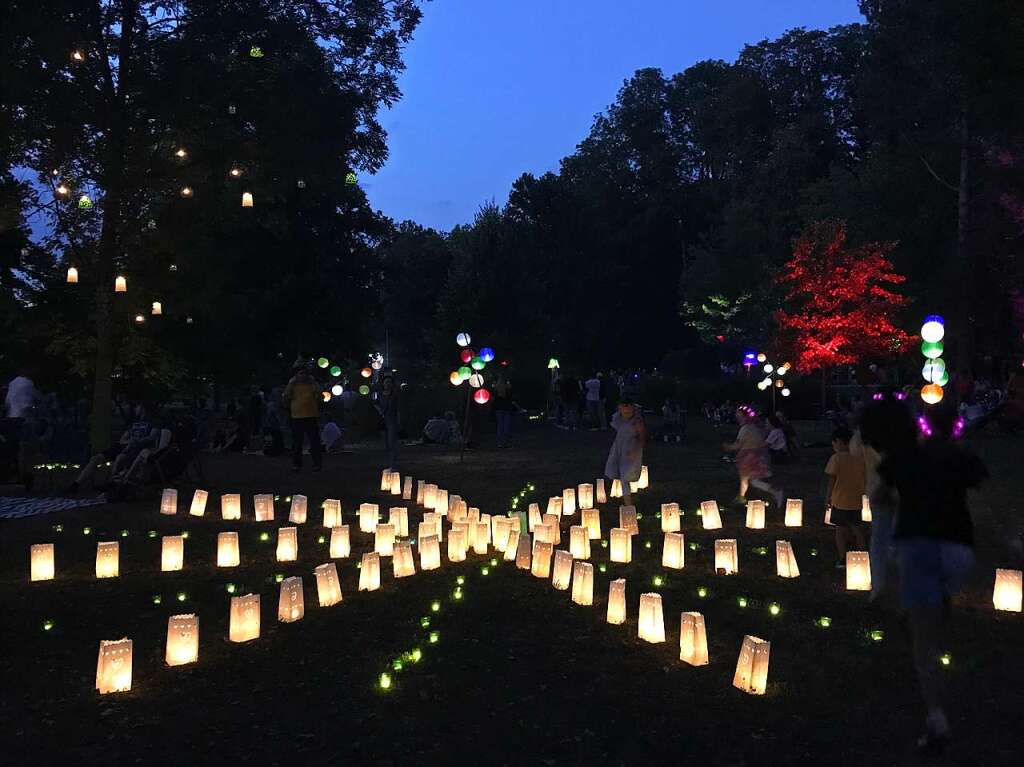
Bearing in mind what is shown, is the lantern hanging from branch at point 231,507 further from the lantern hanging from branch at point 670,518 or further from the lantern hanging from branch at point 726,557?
the lantern hanging from branch at point 726,557

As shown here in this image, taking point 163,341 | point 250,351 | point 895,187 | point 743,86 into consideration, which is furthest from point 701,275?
point 163,341

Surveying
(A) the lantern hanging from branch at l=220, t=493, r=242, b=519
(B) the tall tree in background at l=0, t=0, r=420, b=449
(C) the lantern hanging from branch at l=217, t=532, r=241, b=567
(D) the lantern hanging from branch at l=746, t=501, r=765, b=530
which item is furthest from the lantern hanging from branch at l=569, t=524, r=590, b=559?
(B) the tall tree in background at l=0, t=0, r=420, b=449

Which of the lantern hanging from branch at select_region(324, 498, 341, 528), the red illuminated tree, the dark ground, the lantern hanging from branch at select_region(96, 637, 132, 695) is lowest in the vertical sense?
the dark ground

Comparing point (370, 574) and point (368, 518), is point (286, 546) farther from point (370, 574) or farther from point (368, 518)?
point (368, 518)

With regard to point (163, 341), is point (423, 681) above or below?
below

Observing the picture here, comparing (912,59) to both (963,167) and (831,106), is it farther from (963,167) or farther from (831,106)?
(831,106)

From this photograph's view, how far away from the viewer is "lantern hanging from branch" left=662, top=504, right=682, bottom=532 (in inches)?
395

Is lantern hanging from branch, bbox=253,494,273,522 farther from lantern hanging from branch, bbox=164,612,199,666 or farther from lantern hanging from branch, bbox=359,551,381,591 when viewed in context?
lantern hanging from branch, bbox=164,612,199,666

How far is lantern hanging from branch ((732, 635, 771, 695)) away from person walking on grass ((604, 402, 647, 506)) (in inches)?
259

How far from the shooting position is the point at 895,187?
3250 cm

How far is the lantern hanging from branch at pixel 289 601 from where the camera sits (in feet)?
21.8

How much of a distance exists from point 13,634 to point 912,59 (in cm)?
3253

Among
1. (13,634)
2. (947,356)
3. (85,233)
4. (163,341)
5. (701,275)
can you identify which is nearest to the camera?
(13,634)

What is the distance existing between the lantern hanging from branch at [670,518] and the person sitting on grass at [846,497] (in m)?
2.07
